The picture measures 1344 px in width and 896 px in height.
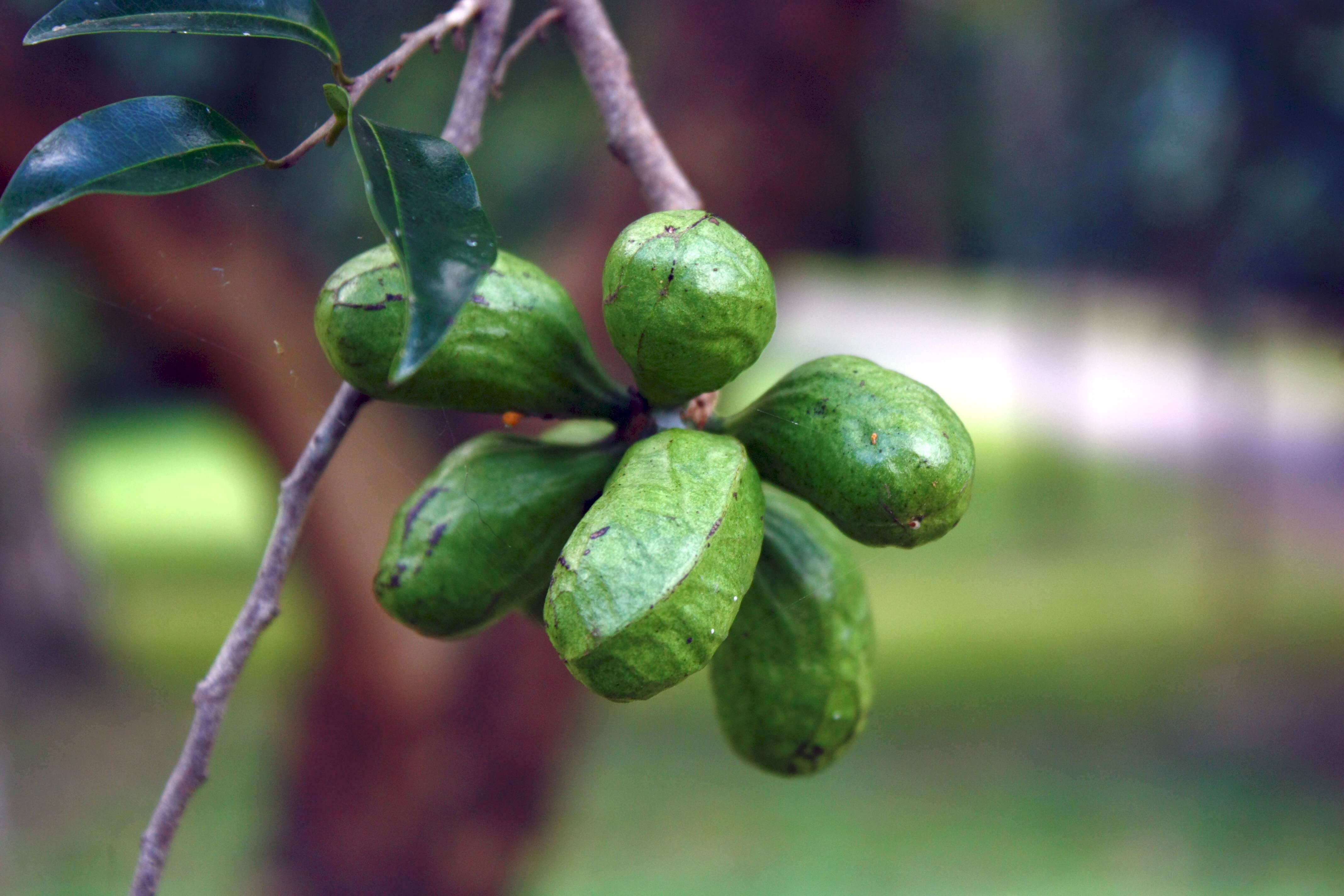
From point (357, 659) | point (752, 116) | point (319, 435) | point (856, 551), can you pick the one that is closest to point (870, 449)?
point (319, 435)

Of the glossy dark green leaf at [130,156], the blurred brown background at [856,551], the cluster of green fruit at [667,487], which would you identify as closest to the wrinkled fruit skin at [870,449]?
the cluster of green fruit at [667,487]

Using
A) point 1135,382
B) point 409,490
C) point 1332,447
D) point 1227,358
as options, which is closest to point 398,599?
point 409,490

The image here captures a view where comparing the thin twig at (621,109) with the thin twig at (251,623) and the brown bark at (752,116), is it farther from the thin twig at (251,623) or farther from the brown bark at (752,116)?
the brown bark at (752,116)

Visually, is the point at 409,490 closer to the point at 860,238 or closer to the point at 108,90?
the point at 108,90

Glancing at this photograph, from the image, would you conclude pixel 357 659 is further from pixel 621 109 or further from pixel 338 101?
pixel 338 101

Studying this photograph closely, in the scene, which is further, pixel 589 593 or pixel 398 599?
pixel 398 599

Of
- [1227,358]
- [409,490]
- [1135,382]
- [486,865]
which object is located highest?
[409,490]

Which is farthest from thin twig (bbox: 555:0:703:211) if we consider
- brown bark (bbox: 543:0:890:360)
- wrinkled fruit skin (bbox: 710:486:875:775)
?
brown bark (bbox: 543:0:890:360)
